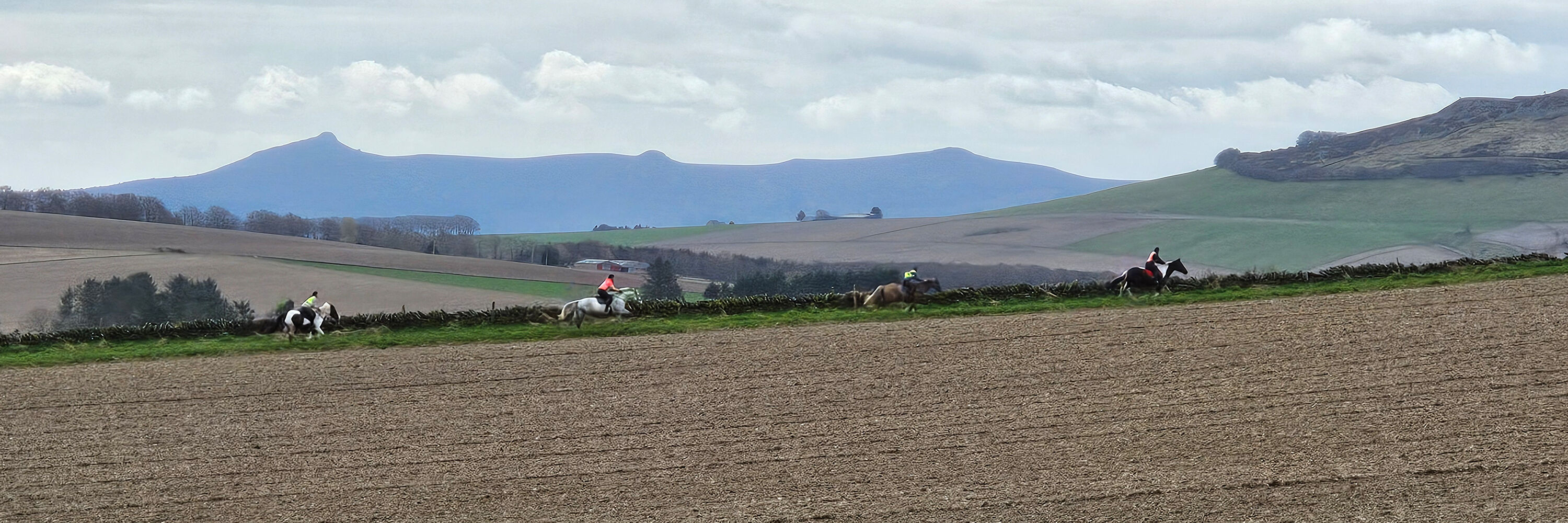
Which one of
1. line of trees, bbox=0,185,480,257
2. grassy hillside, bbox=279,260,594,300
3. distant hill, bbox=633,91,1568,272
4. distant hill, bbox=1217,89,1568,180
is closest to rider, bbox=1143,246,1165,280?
grassy hillside, bbox=279,260,594,300

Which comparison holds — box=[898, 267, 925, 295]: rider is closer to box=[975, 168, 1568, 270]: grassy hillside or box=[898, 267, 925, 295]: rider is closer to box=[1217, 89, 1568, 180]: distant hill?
box=[975, 168, 1568, 270]: grassy hillside

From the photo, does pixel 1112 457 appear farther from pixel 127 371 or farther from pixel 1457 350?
pixel 127 371

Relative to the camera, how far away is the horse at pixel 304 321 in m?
20.1

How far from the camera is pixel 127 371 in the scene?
17812mm

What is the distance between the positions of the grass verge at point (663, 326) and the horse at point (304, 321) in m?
0.33

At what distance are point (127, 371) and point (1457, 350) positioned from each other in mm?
17347

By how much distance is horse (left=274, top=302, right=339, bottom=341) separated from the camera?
20094 millimetres

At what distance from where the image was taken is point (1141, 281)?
842 inches

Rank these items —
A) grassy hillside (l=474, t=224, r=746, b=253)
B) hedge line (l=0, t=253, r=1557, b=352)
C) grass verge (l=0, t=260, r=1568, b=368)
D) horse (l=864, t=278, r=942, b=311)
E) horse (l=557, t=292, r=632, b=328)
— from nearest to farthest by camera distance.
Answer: grass verge (l=0, t=260, r=1568, b=368), horse (l=557, t=292, r=632, b=328), hedge line (l=0, t=253, r=1557, b=352), horse (l=864, t=278, r=942, b=311), grassy hillside (l=474, t=224, r=746, b=253)

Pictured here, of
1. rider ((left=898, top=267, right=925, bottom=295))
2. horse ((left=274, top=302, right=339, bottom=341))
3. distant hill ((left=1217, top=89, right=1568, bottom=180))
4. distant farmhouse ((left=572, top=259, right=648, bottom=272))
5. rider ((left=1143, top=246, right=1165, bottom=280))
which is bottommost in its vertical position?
distant farmhouse ((left=572, top=259, right=648, bottom=272))

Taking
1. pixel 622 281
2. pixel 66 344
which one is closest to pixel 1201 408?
pixel 66 344

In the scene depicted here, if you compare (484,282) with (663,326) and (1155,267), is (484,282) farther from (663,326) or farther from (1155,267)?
(1155,267)

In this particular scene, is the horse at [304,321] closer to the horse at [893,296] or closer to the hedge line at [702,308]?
the hedge line at [702,308]

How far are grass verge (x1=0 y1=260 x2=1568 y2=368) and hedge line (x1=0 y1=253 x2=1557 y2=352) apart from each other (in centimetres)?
20
